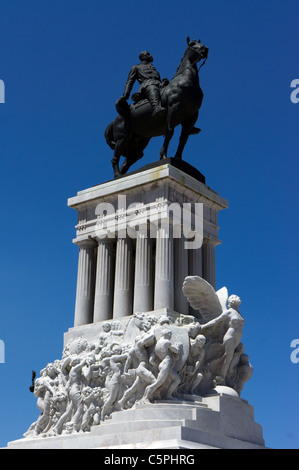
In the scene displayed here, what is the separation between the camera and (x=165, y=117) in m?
34.2

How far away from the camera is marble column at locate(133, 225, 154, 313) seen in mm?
31281

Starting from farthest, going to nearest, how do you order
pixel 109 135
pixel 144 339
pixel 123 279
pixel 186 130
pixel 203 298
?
pixel 109 135, pixel 186 130, pixel 123 279, pixel 203 298, pixel 144 339

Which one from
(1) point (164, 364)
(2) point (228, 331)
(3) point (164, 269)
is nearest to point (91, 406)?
(1) point (164, 364)

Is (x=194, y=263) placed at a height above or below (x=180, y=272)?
above

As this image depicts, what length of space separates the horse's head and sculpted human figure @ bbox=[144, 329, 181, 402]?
40.0 ft

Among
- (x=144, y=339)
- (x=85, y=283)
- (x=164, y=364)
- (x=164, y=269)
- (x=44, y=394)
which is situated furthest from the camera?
(x=85, y=283)

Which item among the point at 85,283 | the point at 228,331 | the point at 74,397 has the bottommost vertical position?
the point at 74,397

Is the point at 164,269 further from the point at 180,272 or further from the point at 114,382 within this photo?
the point at 114,382

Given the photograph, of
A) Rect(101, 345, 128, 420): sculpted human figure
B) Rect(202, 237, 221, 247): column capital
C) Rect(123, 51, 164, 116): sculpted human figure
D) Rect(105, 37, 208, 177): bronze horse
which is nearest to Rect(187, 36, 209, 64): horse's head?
Rect(105, 37, 208, 177): bronze horse

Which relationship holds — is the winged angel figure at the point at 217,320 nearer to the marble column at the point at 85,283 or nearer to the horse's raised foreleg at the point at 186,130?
the marble column at the point at 85,283

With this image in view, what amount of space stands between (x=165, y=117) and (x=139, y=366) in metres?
11.2

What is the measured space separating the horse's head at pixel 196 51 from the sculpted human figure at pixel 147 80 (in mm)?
1882

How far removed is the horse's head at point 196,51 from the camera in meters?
34.0

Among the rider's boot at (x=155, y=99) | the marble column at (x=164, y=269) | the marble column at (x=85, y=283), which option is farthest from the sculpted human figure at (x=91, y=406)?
the rider's boot at (x=155, y=99)
